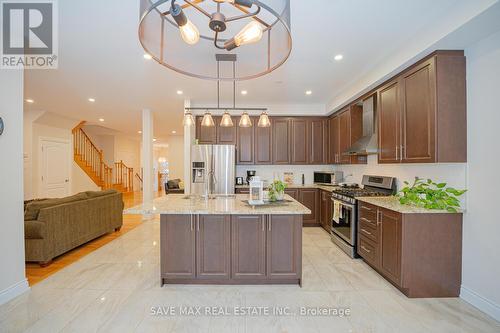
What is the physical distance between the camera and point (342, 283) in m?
2.64

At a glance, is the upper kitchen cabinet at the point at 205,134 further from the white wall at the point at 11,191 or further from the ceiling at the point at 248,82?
the white wall at the point at 11,191

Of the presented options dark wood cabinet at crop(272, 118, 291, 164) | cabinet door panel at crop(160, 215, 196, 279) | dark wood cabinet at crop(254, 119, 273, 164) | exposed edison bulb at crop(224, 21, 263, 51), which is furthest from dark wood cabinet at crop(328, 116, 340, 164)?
exposed edison bulb at crop(224, 21, 263, 51)

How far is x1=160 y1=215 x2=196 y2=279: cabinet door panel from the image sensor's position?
2.53 m

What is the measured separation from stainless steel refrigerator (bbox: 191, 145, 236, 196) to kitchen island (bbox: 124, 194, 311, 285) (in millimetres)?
1962

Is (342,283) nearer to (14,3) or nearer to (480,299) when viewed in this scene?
(480,299)

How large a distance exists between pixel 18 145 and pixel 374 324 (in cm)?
404

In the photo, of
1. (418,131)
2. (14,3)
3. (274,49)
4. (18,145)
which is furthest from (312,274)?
(14,3)

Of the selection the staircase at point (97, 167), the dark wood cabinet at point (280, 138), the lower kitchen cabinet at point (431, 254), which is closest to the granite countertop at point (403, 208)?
the lower kitchen cabinet at point (431, 254)

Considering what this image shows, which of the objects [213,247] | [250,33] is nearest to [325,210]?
[213,247]

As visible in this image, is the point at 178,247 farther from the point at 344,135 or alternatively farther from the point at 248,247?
the point at 344,135

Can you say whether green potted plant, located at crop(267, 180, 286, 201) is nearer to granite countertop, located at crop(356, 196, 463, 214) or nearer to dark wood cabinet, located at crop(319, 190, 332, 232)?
granite countertop, located at crop(356, 196, 463, 214)

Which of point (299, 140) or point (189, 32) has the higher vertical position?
point (189, 32)

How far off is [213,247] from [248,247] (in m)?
0.41

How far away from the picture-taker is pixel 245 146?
5133 millimetres
